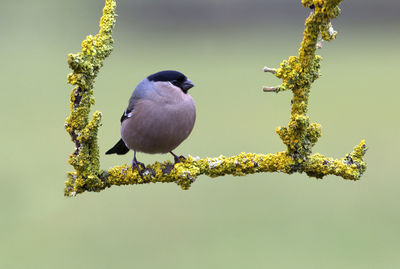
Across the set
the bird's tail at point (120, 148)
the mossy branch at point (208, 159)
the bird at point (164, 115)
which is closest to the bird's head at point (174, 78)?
the bird at point (164, 115)

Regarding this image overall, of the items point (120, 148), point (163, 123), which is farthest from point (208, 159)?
point (120, 148)

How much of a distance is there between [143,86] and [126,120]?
144 millimetres

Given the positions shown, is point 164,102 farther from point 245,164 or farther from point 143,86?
point 245,164

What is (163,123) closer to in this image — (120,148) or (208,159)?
(208,159)

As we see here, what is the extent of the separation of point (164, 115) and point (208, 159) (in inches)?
10.1

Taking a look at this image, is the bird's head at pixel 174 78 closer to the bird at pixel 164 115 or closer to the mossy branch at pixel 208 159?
the bird at pixel 164 115

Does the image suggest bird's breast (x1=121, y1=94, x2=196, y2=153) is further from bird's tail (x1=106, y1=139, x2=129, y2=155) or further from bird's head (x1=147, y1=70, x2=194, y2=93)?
bird's tail (x1=106, y1=139, x2=129, y2=155)

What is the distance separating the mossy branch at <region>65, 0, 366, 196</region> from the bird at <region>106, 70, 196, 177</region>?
138 millimetres

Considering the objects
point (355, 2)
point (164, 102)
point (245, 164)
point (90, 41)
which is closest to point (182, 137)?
point (164, 102)

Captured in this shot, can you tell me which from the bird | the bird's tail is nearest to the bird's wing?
the bird

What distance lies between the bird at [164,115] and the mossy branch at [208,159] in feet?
0.45

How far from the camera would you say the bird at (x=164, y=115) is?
2084 mm

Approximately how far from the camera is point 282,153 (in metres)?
1.93

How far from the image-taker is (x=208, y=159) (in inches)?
76.7
